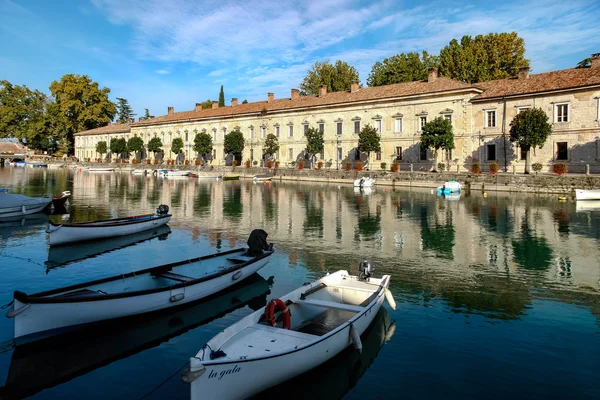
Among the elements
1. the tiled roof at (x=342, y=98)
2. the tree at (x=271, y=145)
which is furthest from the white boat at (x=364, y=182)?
the tree at (x=271, y=145)

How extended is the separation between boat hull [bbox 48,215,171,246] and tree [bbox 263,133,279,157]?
40.3m

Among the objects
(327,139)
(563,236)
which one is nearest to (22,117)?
(327,139)

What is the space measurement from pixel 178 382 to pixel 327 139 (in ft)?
164

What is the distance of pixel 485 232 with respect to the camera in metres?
19.1

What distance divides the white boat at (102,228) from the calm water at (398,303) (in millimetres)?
600

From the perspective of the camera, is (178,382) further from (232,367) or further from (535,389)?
(535,389)

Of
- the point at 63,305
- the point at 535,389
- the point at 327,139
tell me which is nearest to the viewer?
the point at 535,389

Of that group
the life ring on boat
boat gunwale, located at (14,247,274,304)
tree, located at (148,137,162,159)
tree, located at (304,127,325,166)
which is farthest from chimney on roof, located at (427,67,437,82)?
tree, located at (148,137,162,159)

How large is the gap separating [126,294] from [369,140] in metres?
41.6

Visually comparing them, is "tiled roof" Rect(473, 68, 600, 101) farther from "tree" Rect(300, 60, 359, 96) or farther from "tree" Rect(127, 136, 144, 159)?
"tree" Rect(127, 136, 144, 159)

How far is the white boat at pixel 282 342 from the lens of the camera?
17.8 feet

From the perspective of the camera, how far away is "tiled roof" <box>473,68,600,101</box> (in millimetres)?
37322

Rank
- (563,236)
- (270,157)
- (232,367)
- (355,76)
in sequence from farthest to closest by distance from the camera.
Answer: (355,76), (270,157), (563,236), (232,367)

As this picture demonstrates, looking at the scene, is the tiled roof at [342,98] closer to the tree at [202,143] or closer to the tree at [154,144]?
the tree at [154,144]
